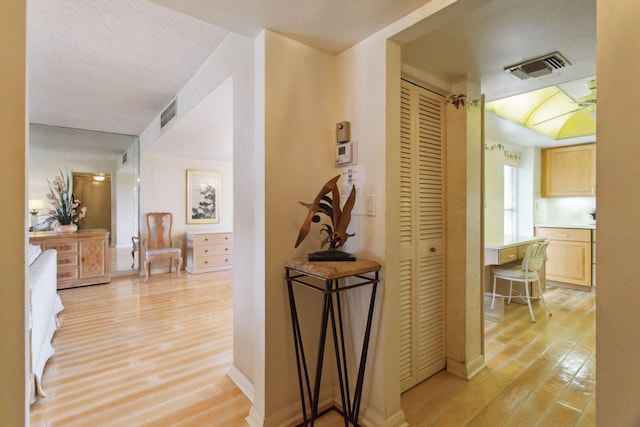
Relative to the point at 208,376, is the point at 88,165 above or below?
above

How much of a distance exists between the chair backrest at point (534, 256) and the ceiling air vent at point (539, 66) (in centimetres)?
180

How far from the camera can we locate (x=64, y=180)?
4.63 m

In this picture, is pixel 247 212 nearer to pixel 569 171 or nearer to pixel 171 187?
pixel 171 187

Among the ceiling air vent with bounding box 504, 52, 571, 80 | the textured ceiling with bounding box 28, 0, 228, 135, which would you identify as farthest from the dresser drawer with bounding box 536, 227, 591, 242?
the textured ceiling with bounding box 28, 0, 228, 135

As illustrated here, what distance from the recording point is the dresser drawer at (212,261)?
514 cm

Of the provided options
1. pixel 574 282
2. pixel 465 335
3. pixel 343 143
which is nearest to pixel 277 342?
pixel 343 143

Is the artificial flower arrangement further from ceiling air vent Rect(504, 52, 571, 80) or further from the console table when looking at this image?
ceiling air vent Rect(504, 52, 571, 80)

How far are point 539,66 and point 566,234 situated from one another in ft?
11.3

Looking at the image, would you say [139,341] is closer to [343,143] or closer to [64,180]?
[343,143]

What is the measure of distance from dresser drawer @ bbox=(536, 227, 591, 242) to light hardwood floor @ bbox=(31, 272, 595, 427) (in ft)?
3.84

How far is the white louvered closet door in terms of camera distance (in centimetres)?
189

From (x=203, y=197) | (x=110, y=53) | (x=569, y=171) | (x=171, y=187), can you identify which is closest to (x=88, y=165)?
(x=171, y=187)

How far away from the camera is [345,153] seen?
169 cm

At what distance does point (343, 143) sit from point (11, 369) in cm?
164
